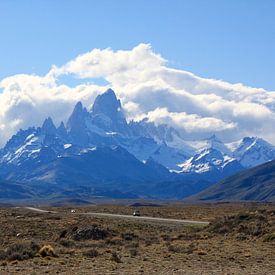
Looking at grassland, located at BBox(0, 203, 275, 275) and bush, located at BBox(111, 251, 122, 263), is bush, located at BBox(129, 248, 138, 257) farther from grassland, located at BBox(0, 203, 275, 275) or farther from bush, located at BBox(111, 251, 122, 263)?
bush, located at BBox(111, 251, 122, 263)

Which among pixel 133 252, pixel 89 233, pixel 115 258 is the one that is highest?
pixel 89 233

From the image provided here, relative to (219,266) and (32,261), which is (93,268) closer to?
(32,261)

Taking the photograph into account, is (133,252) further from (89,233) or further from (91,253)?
(89,233)

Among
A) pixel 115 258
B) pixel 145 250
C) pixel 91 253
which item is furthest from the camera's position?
pixel 145 250

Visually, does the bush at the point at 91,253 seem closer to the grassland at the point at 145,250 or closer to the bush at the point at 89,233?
the grassland at the point at 145,250

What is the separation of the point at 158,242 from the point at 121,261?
12520mm

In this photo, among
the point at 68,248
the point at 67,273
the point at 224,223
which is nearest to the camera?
the point at 67,273

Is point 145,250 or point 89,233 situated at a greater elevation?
point 89,233

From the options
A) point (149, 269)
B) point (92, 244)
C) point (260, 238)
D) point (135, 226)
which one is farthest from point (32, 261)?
point (135, 226)

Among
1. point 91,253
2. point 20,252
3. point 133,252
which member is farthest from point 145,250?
point 20,252

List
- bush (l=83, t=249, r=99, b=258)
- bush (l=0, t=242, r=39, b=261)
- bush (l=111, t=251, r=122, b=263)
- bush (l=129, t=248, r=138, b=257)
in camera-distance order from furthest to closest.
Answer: bush (l=129, t=248, r=138, b=257)
bush (l=83, t=249, r=99, b=258)
bush (l=0, t=242, r=39, b=261)
bush (l=111, t=251, r=122, b=263)

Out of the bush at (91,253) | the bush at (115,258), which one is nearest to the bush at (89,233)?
the bush at (91,253)

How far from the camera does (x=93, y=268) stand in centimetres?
3306

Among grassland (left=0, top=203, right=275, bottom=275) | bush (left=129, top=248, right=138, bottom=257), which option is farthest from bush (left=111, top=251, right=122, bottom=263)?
bush (left=129, top=248, right=138, bottom=257)
